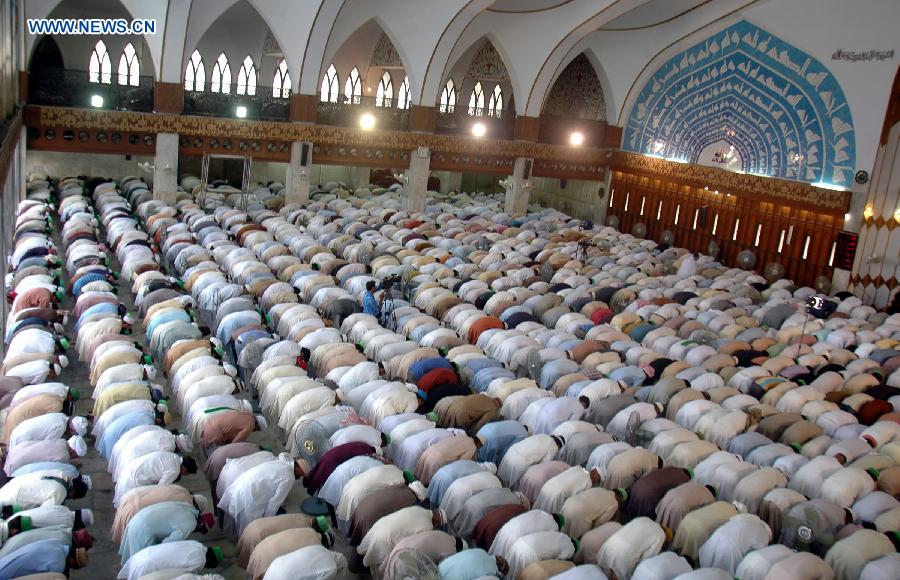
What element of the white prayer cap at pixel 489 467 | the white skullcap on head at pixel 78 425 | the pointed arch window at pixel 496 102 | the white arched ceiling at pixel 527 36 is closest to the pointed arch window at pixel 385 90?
the pointed arch window at pixel 496 102

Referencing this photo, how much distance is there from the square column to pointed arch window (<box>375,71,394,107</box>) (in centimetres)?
744

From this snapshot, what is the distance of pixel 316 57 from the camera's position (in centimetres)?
2234

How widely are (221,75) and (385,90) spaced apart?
6.01 meters

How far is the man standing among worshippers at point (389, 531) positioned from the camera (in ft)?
23.8

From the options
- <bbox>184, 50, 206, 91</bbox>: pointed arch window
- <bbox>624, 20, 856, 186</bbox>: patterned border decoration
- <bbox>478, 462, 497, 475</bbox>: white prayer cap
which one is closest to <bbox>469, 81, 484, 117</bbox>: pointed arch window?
<bbox>624, 20, 856, 186</bbox>: patterned border decoration

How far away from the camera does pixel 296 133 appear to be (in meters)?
22.7

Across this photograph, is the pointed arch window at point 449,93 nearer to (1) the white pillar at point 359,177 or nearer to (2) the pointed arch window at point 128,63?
(1) the white pillar at point 359,177

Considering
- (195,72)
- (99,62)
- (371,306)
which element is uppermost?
(195,72)

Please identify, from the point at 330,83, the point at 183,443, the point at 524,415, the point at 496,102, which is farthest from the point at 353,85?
the point at 183,443

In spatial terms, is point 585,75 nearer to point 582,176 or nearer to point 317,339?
point 582,176

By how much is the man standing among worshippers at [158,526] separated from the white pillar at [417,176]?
1783 centimetres

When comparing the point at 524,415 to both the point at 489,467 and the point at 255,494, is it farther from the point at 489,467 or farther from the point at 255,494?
the point at 255,494

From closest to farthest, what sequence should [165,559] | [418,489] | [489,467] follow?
[165,559], [418,489], [489,467]

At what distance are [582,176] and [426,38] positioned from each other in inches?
285
